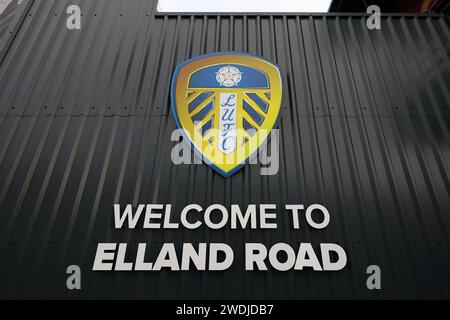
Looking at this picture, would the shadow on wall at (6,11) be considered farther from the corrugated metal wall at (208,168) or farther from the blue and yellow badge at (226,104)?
the blue and yellow badge at (226,104)

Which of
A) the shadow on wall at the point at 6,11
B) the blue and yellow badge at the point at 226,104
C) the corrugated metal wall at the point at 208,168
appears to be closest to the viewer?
the corrugated metal wall at the point at 208,168

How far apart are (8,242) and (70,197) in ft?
2.54

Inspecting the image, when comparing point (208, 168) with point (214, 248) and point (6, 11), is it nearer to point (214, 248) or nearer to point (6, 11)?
point (214, 248)

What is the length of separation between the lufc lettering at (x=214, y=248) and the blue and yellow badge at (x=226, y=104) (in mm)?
663

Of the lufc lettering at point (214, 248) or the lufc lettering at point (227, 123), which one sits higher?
the lufc lettering at point (227, 123)

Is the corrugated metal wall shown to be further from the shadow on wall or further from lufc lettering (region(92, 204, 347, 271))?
the shadow on wall

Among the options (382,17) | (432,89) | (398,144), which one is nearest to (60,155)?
(398,144)

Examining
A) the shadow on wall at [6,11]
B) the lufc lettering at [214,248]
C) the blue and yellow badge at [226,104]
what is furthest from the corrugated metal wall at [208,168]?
the shadow on wall at [6,11]

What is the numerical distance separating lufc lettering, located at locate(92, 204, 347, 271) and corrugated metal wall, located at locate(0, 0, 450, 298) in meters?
0.09

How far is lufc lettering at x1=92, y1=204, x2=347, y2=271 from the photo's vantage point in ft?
12.1

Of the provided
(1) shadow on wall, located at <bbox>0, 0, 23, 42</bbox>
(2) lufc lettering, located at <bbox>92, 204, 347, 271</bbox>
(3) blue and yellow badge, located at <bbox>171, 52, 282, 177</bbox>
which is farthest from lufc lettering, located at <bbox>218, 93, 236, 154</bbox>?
(1) shadow on wall, located at <bbox>0, 0, 23, 42</bbox>

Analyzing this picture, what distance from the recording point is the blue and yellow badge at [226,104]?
459 cm

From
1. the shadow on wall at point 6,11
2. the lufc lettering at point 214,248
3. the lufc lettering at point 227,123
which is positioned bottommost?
the lufc lettering at point 214,248

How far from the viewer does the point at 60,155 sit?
14.8 ft
